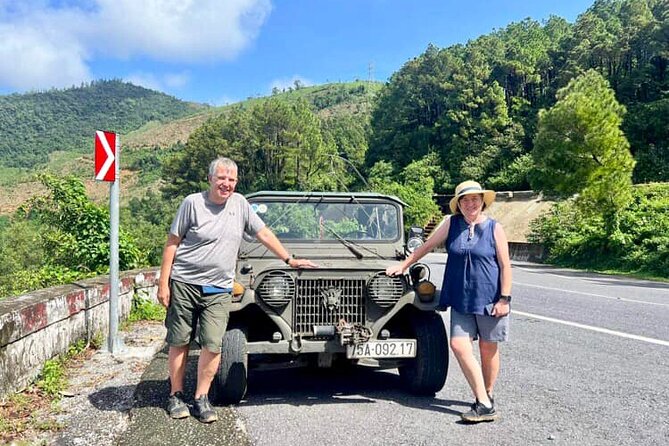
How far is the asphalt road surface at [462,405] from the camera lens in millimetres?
3857

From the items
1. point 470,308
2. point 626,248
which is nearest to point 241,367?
point 470,308

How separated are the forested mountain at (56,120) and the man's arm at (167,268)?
473ft

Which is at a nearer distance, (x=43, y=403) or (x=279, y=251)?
(x=43, y=403)

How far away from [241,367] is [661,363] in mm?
4314

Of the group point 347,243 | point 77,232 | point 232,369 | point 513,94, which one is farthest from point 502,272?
point 513,94

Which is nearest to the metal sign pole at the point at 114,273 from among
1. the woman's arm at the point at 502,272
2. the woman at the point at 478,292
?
the woman at the point at 478,292

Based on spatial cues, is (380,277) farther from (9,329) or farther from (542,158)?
(542,158)

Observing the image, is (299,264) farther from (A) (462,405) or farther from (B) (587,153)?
(B) (587,153)

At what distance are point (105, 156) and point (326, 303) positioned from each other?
3.25 meters

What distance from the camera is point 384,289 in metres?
4.68

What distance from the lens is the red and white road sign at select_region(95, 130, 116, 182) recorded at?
20.5 feet

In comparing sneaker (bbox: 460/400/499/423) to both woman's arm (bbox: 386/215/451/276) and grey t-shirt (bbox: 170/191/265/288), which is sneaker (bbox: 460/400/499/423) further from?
grey t-shirt (bbox: 170/191/265/288)

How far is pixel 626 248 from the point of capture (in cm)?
2227

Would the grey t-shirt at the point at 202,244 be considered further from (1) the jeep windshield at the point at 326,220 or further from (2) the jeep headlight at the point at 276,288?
(1) the jeep windshield at the point at 326,220
